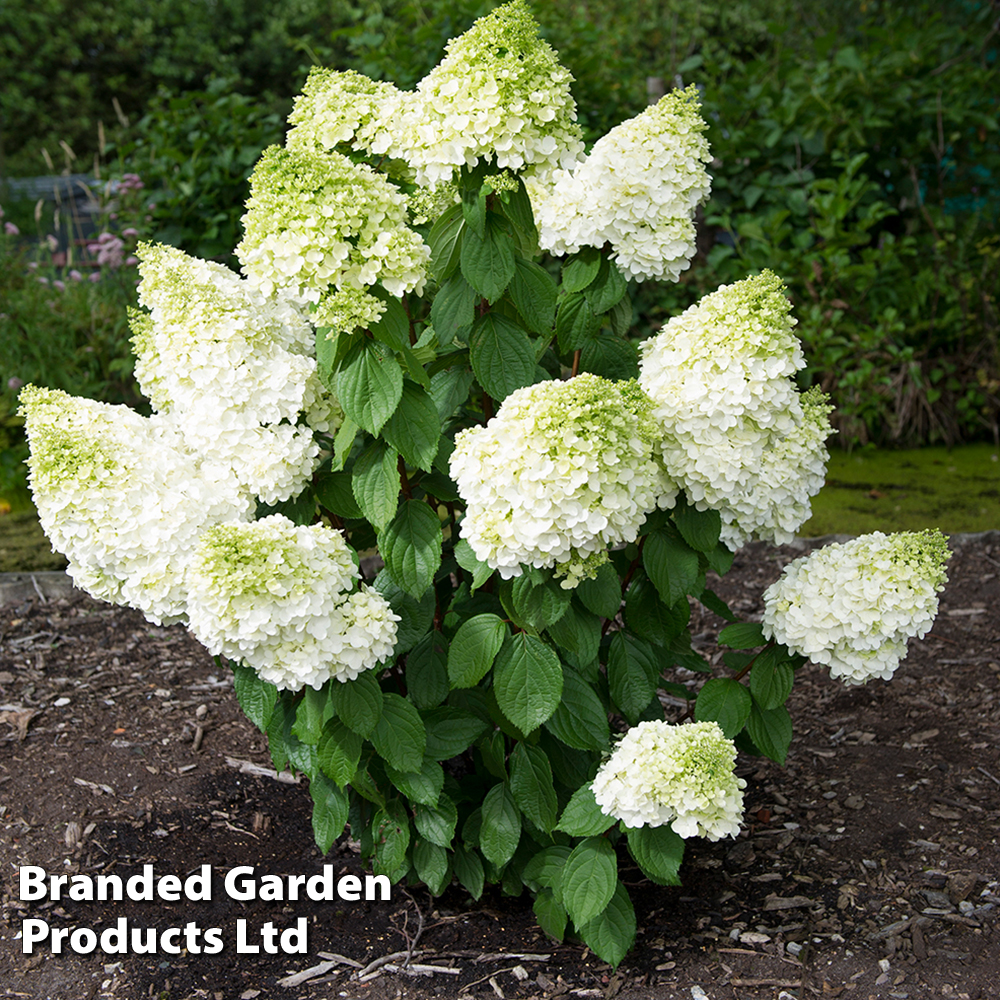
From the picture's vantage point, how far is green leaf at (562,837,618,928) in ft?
6.54

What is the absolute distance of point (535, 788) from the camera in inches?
84.4

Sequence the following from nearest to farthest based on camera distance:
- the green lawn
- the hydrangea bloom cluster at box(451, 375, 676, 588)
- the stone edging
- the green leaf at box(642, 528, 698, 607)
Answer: the hydrangea bloom cluster at box(451, 375, 676, 588) < the green leaf at box(642, 528, 698, 607) < the stone edging < the green lawn

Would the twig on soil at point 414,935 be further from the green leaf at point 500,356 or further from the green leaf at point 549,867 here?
the green leaf at point 500,356

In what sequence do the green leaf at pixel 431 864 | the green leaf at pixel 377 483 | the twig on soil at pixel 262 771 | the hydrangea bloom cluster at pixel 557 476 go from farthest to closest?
1. the twig on soil at pixel 262 771
2. the green leaf at pixel 431 864
3. the green leaf at pixel 377 483
4. the hydrangea bloom cluster at pixel 557 476

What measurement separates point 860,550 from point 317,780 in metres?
1.22

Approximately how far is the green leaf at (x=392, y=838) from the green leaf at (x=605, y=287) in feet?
3.85

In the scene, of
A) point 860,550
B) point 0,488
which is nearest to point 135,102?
point 0,488

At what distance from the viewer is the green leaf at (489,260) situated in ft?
→ 6.07

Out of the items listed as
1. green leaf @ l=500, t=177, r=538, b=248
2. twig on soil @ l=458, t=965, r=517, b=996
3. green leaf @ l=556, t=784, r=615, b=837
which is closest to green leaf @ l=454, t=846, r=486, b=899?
twig on soil @ l=458, t=965, r=517, b=996

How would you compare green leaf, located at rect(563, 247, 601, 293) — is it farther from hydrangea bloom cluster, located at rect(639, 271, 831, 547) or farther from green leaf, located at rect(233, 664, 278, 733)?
green leaf, located at rect(233, 664, 278, 733)

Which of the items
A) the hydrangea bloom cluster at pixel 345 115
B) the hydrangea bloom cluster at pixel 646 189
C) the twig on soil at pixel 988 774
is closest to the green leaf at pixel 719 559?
the hydrangea bloom cluster at pixel 646 189

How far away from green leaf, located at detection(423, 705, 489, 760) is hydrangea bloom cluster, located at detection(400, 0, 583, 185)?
1.10 m

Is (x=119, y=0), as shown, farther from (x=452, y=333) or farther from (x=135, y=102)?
(x=452, y=333)

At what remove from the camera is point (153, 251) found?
2.06 m
